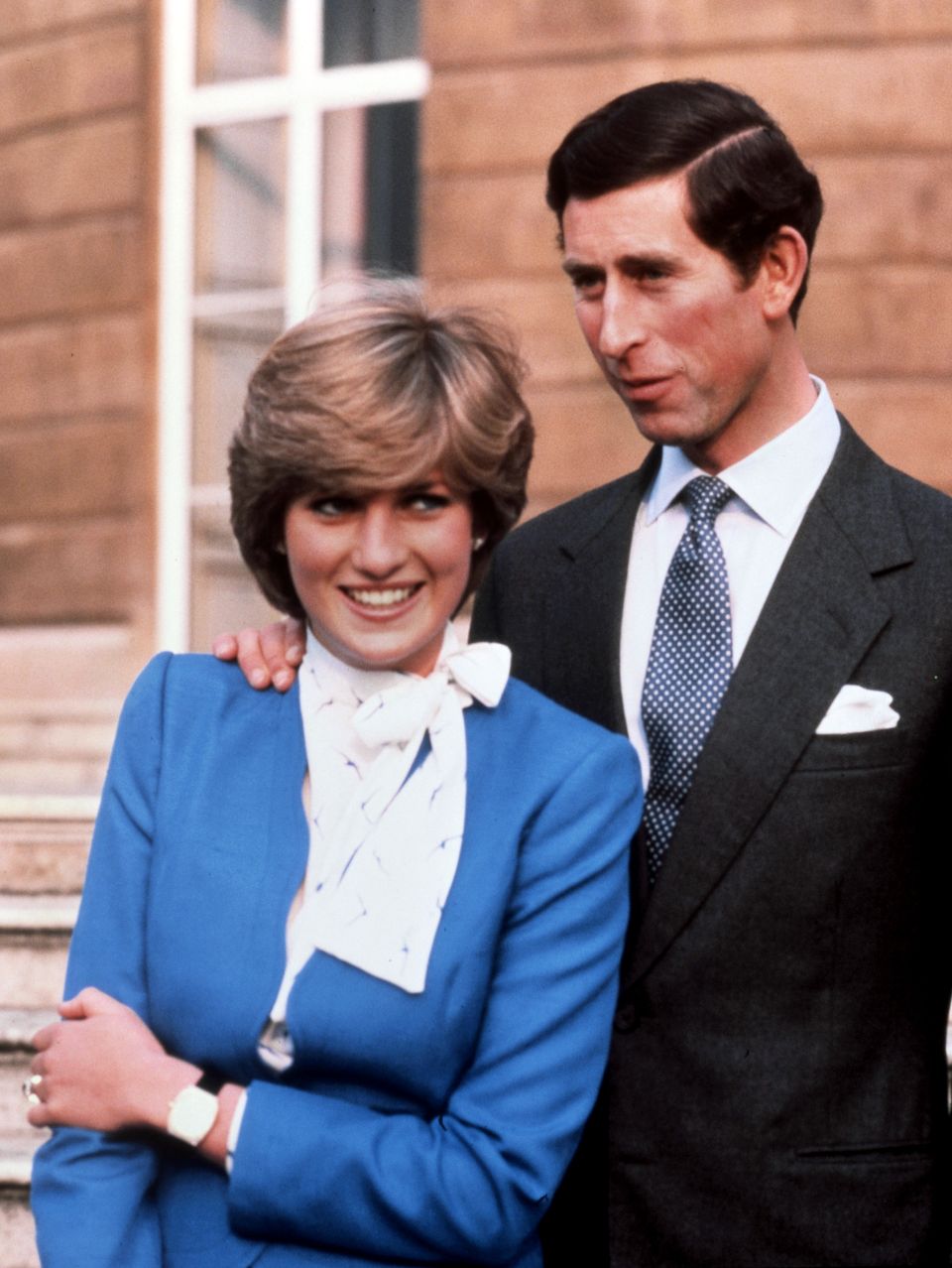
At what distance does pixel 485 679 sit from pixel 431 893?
0.80 feet

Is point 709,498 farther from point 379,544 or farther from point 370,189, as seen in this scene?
point 370,189

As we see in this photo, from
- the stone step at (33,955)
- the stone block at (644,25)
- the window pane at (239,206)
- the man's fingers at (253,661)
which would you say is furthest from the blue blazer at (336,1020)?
the window pane at (239,206)

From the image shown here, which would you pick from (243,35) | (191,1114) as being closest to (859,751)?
(191,1114)

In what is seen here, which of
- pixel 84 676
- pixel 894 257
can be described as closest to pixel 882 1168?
pixel 894 257

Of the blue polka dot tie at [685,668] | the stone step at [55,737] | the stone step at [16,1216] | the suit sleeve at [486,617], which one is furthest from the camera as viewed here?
the stone step at [55,737]

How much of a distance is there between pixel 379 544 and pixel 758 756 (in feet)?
2.02

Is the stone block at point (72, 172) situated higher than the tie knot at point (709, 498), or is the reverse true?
the stone block at point (72, 172)

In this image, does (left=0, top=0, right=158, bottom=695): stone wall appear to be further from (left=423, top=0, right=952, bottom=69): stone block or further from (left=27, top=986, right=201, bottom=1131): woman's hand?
(left=27, top=986, right=201, bottom=1131): woman's hand

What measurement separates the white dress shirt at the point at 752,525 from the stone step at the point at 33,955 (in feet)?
7.02

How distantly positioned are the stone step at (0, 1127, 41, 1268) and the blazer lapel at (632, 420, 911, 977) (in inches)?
68.5

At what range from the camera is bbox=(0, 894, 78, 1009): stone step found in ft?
14.2

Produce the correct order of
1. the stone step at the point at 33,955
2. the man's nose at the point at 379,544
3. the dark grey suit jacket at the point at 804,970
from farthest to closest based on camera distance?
the stone step at the point at 33,955, the dark grey suit jacket at the point at 804,970, the man's nose at the point at 379,544

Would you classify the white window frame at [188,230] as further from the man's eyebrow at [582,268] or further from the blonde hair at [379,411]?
the blonde hair at [379,411]

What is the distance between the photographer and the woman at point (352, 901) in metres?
1.91
